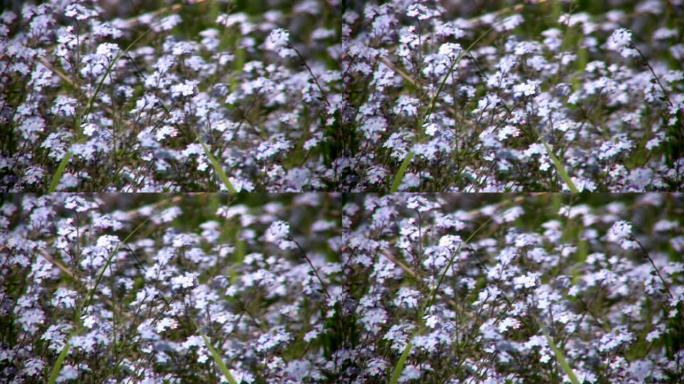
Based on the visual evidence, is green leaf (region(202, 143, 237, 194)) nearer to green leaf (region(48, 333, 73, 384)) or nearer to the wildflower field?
the wildflower field

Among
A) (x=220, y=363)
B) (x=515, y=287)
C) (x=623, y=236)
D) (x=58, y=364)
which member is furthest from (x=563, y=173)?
(x=58, y=364)

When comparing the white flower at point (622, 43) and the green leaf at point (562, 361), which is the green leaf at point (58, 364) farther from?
the white flower at point (622, 43)

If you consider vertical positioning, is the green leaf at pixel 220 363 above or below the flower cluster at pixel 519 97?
below

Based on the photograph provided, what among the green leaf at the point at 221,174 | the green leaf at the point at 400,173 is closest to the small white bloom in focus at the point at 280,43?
the green leaf at the point at 221,174

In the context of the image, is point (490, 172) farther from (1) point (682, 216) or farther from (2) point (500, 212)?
(1) point (682, 216)

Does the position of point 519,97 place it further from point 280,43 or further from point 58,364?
point 58,364

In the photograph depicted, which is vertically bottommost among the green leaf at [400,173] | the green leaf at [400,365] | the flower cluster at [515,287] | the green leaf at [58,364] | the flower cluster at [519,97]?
the green leaf at [58,364]

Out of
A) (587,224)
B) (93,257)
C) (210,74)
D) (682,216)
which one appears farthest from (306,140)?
(682,216)
